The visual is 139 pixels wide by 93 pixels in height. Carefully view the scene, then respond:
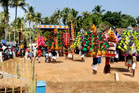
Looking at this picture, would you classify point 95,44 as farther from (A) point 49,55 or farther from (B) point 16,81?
(A) point 49,55

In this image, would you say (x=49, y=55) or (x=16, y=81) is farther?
(x=49, y=55)

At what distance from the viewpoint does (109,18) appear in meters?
51.8

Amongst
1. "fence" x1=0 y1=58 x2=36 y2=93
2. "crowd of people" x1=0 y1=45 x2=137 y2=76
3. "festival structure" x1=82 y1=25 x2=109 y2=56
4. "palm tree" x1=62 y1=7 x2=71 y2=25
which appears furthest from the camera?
"palm tree" x1=62 y1=7 x2=71 y2=25

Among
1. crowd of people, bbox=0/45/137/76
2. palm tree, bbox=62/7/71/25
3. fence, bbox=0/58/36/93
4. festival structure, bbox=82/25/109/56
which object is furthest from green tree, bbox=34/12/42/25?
fence, bbox=0/58/36/93

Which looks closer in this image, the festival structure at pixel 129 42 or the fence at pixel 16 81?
the fence at pixel 16 81

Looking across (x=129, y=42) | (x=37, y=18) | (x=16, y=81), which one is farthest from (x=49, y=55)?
(x=37, y=18)

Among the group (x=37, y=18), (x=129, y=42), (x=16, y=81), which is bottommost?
→ (x=16, y=81)

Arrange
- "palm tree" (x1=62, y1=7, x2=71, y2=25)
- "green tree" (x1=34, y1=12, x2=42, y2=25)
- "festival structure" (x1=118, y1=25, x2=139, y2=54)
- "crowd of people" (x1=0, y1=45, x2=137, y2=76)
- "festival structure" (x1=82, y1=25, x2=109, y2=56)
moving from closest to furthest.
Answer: "festival structure" (x1=82, y1=25, x2=109, y2=56) → "crowd of people" (x1=0, y1=45, x2=137, y2=76) → "festival structure" (x1=118, y1=25, x2=139, y2=54) → "palm tree" (x1=62, y1=7, x2=71, y2=25) → "green tree" (x1=34, y1=12, x2=42, y2=25)

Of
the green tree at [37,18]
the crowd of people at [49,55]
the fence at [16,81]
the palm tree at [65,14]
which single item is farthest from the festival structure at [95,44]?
the green tree at [37,18]

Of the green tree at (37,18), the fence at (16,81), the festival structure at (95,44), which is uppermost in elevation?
the green tree at (37,18)

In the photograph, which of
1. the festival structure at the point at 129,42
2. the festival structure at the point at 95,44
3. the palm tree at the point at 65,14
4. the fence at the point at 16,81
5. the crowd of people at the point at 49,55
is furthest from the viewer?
the palm tree at the point at 65,14

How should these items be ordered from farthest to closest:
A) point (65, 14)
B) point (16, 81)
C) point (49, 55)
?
point (65, 14), point (49, 55), point (16, 81)

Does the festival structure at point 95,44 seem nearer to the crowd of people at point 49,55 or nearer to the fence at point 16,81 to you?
the crowd of people at point 49,55

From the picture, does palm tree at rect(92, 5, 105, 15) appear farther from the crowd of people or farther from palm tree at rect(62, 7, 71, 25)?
the crowd of people
